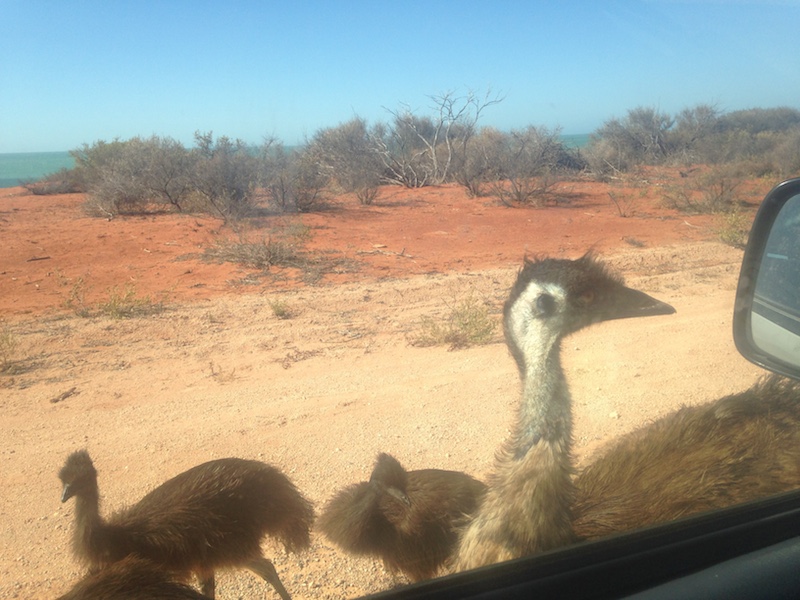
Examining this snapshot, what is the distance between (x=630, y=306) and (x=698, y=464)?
81 cm

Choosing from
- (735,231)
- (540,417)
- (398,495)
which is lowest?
(398,495)

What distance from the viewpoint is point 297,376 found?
5535mm

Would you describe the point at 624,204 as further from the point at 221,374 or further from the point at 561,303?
the point at 561,303

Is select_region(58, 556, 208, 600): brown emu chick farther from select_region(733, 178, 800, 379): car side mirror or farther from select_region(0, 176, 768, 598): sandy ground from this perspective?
select_region(733, 178, 800, 379): car side mirror

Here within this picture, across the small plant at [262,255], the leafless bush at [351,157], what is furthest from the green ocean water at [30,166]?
the small plant at [262,255]

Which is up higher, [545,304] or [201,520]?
[545,304]

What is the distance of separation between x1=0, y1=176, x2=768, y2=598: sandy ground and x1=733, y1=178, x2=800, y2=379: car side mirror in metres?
0.83

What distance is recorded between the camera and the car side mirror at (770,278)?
3116 mm

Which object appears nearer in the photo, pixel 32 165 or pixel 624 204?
pixel 624 204

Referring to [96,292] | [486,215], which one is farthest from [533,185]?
[96,292]

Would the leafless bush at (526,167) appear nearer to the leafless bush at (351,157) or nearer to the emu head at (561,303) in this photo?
the leafless bush at (351,157)

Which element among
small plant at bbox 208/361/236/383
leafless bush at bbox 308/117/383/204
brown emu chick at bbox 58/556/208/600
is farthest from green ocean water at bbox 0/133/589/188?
brown emu chick at bbox 58/556/208/600

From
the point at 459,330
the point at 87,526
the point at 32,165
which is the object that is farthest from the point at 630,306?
the point at 32,165

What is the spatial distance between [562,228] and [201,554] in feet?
43.9
